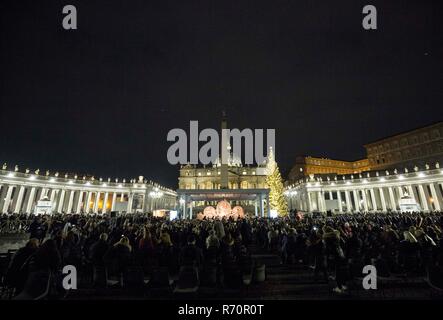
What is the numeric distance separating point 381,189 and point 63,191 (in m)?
81.8

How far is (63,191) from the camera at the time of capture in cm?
5856

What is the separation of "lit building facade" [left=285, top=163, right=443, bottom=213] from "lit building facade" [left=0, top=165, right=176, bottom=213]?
49915 millimetres

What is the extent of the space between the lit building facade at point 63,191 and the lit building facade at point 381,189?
49915mm

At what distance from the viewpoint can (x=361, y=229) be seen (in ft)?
42.6

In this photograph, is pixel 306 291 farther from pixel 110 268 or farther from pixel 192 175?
pixel 192 175

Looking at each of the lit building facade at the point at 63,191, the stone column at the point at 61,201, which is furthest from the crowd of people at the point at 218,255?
the stone column at the point at 61,201

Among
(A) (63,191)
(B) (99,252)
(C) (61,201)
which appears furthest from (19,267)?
(A) (63,191)

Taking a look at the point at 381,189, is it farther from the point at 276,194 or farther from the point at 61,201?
the point at 61,201

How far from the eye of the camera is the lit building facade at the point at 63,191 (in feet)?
161

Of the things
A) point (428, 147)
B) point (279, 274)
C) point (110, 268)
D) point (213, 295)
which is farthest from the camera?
point (428, 147)

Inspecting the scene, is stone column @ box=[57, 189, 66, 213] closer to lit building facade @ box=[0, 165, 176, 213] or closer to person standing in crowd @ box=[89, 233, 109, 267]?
lit building facade @ box=[0, 165, 176, 213]

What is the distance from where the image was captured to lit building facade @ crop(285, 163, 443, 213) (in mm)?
43900
